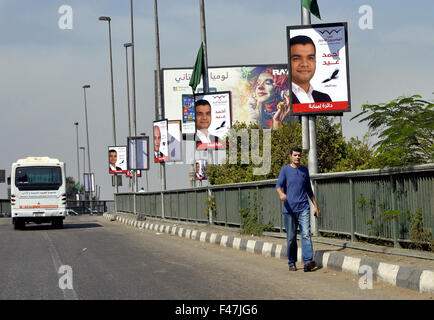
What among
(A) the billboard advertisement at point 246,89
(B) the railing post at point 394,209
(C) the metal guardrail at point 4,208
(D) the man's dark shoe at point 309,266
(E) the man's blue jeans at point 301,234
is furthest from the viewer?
(A) the billboard advertisement at point 246,89

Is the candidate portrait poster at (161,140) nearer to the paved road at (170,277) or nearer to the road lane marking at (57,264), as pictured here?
the road lane marking at (57,264)

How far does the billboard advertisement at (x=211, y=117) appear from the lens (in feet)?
97.0

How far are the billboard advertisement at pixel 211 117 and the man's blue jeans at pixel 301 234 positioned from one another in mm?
18063

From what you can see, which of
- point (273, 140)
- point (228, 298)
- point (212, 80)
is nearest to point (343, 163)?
point (273, 140)


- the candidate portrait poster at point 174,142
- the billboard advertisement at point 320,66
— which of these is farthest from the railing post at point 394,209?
the candidate portrait poster at point 174,142

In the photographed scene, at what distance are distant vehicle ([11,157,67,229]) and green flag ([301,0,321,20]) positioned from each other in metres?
18.0

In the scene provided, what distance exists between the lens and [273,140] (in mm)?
32250

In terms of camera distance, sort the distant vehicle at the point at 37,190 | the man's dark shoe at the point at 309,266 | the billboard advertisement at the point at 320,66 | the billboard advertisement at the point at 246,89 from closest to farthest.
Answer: the man's dark shoe at the point at 309,266 → the billboard advertisement at the point at 320,66 → the distant vehicle at the point at 37,190 → the billboard advertisement at the point at 246,89

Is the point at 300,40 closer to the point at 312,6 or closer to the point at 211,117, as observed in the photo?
the point at 312,6

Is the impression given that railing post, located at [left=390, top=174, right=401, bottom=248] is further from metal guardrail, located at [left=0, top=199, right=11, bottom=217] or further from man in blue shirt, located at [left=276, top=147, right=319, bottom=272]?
metal guardrail, located at [left=0, top=199, right=11, bottom=217]

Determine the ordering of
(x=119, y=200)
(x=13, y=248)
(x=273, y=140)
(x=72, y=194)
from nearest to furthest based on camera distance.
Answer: (x=13, y=248)
(x=273, y=140)
(x=119, y=200)
(x=72, y=194)

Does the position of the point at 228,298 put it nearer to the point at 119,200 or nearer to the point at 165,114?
the point at 119,200

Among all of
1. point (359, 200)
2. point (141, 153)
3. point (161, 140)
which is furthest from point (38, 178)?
point (359, 200)

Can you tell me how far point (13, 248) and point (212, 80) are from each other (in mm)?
51866
